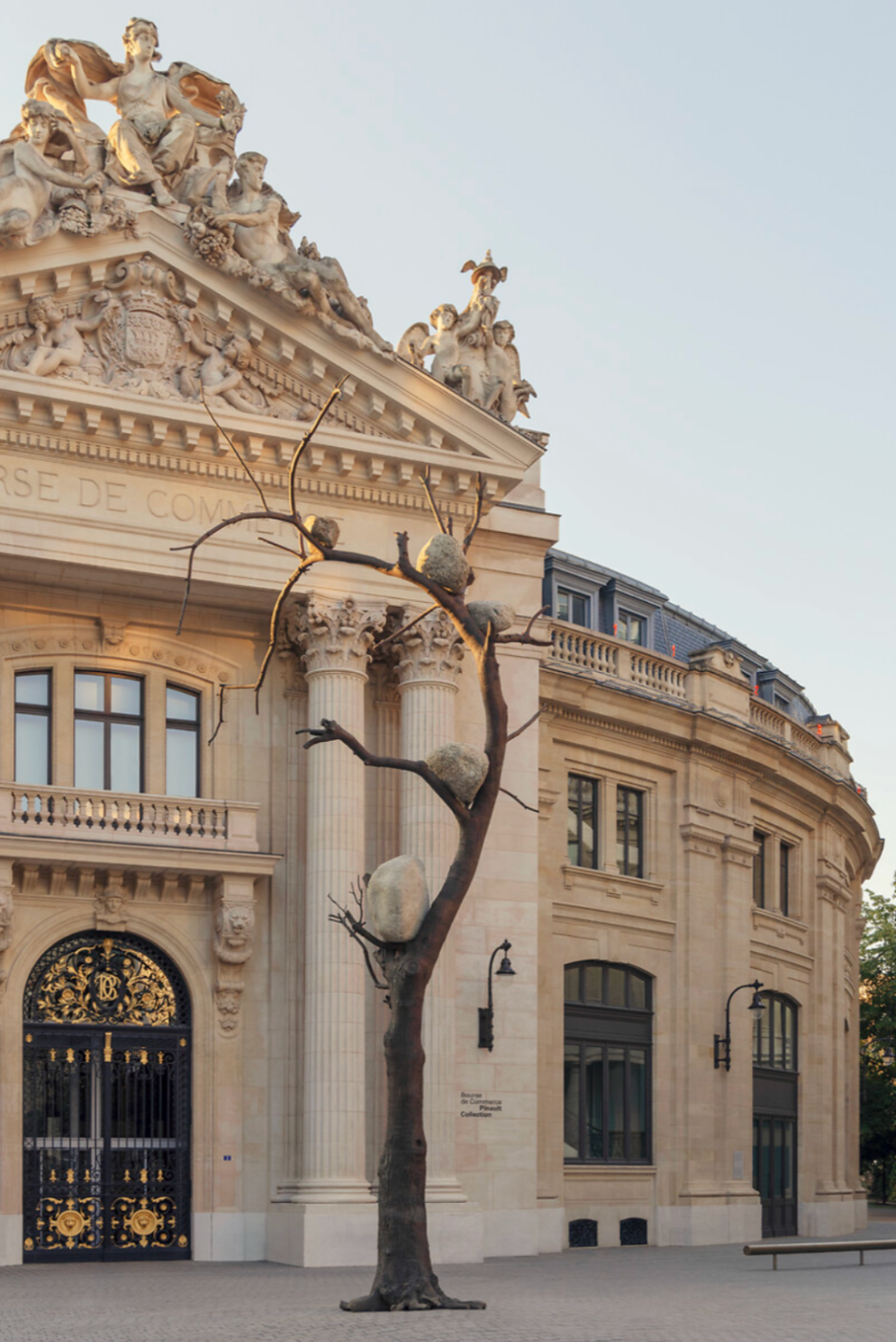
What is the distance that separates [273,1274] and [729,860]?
17.3 meters

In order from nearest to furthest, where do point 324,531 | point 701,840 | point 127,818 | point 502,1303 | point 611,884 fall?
point 324,531 → point 502,1303 → point 127,818 → point 611,884 → point 701,840

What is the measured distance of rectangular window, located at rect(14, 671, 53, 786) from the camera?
1206 inches

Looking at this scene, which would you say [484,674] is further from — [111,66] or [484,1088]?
[111,66]

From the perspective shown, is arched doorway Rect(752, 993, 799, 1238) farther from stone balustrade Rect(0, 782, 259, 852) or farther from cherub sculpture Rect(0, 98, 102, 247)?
cherub sculpture Rect(0, 98, 102, 247)

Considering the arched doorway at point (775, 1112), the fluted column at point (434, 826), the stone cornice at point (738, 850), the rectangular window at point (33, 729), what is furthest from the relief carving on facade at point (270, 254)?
the arched doorway at point (775, 1112)

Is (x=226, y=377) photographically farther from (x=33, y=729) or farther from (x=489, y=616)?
(x=489, y=616)

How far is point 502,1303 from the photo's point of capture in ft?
70.2

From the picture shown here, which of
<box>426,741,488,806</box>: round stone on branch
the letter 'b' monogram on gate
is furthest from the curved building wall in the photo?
<box>426,741,488,806</box>: round stone on branch

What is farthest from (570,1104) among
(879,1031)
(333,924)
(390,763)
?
(879,1031)

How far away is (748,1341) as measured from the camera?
17250 mm

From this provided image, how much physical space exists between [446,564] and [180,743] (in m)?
13.7

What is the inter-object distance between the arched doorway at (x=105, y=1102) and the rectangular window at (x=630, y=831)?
11.5 meters

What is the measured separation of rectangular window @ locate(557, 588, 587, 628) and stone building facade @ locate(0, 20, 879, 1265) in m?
7.65

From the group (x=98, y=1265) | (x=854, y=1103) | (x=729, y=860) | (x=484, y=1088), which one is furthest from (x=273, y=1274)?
(x=854, y=1103)
